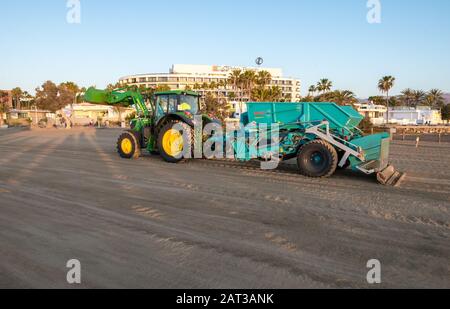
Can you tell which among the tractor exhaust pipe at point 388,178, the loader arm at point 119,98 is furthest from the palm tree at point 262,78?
the tractor exhaust pipe at point 388,178

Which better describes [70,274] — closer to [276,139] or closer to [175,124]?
[276,139]

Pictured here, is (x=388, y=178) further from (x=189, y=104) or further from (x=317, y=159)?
(x=189, y=104)

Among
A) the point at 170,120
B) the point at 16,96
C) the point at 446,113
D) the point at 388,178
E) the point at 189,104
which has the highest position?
the point at 16,96

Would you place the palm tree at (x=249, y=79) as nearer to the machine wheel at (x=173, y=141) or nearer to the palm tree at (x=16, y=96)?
the machine wheel at (x=173, y=141)

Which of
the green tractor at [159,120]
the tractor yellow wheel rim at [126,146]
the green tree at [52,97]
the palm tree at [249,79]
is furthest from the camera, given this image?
the green tree at [52,97]

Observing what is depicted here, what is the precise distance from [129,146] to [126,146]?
0.15m

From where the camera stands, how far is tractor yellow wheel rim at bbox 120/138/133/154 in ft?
43.4

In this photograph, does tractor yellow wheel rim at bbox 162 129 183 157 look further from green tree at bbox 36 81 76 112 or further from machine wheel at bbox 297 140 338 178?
green tree at bbox 36 81 76 112

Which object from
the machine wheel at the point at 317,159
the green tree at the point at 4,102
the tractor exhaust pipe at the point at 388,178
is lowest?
the tractor exhaust pipe at the point at 388,178

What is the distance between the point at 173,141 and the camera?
1204 cm

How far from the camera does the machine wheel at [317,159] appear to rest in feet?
29.7

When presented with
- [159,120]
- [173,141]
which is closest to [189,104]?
[159,120]

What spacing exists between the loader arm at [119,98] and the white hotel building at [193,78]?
9292 centimetres

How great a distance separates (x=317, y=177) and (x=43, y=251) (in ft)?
22.1
